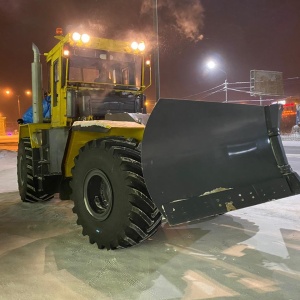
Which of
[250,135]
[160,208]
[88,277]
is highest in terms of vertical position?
[250,135]

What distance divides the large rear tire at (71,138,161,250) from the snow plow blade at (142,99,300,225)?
297 millimetres

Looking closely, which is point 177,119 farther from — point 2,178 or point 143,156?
point 2,178

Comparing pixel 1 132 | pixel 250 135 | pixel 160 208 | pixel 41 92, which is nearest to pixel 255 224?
pixel 250 135

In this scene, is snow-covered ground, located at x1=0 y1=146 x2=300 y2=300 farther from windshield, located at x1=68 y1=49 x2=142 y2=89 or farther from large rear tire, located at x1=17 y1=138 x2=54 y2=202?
windshield, located at x1=68 y1=49 x2=142 y2=89

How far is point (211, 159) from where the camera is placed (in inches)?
170

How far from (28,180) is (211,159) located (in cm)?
428

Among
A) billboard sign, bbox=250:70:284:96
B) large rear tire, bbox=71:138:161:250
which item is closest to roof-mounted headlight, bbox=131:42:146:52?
large rear tire, bbox=71:138:161:250

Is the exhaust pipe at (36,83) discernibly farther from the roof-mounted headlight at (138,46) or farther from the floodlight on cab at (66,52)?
the roof-mounted headlight at (138,46)

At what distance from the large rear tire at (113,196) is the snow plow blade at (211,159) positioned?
11.7 inches

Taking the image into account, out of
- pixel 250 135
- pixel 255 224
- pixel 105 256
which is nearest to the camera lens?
pixel 105 256

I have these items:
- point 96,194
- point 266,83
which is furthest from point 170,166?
point 266,83

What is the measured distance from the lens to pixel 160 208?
12.5 feet

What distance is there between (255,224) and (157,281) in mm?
2450

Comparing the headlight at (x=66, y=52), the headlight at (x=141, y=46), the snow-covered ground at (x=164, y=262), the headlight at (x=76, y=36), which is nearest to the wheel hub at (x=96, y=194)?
the snow-covered ground at (x=164, y=262)
